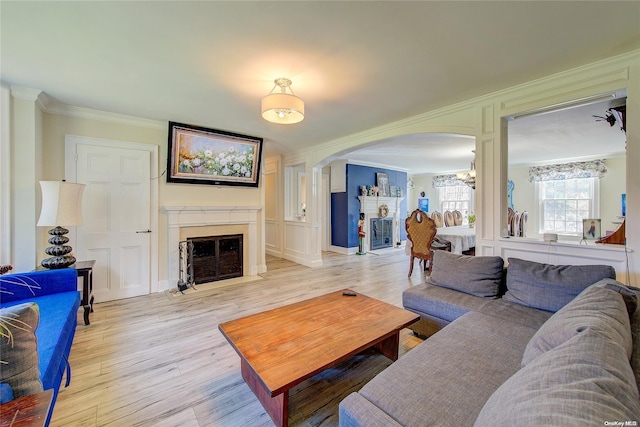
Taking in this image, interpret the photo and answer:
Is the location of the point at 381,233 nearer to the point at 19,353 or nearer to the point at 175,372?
the point at 175,372

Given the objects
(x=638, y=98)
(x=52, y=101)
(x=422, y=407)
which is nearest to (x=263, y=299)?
(x=422, y=407)

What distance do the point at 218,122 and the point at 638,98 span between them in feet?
14.1

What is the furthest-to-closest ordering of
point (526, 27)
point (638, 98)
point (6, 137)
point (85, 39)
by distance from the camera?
point (6, 137), point (638, 98), point (85, 39), point (526, 27)

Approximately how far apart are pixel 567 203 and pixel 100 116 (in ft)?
30.8

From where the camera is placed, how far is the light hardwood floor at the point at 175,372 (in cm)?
154

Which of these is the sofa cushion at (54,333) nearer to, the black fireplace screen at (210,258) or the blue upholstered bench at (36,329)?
the blue upholstered bench at (36,329)

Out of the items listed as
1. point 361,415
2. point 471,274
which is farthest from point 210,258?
point 361,415

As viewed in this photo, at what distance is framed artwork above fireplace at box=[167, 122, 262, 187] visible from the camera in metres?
3.74

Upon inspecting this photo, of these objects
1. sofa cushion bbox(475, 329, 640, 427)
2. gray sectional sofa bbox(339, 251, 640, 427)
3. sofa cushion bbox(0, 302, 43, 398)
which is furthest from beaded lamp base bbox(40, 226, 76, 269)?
sofa cushion bbox(475, 329, 640, 427)

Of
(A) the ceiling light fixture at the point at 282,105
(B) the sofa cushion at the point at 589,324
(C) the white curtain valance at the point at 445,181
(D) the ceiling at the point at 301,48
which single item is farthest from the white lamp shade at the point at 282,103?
(C) the white curtain valance at the point at 445,181

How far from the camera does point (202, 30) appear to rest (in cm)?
176

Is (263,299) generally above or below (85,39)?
below

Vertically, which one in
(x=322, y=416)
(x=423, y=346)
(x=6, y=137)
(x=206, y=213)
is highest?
(x=6, y=137)

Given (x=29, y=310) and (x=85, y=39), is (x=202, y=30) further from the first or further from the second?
(x=29, y=310)
